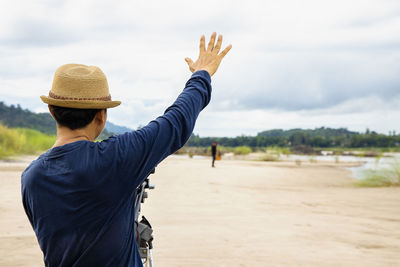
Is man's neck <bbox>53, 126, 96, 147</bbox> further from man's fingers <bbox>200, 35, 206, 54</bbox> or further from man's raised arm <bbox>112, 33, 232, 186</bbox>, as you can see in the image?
man's fingers <bbox>200, 35, 206, 54</bbox>

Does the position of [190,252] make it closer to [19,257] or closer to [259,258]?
[259,258]

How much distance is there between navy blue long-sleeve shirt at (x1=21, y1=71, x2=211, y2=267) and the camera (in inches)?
66.6

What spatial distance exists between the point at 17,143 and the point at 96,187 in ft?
87.9

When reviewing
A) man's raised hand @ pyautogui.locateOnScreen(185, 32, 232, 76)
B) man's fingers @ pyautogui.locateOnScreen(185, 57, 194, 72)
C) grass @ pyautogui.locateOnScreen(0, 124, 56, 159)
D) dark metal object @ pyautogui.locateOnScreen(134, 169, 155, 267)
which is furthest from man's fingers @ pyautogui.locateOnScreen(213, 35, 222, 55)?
grass @ pyautogui.locateOnScreen(0, 124, 56, 159)

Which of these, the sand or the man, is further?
the sand

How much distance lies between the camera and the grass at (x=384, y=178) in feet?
56.8

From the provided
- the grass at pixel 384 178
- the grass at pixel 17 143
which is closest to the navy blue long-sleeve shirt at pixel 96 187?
the grass at pixel 384 178

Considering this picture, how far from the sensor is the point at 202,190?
1480 cm

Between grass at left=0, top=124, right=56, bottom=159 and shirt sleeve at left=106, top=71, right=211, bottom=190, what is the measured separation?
2419 cm

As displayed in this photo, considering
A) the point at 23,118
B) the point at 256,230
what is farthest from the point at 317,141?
the point at 256,230

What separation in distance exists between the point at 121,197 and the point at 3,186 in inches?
505

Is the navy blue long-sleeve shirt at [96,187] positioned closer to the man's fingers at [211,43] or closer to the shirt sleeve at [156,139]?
the shirt sleeve at [156,139]

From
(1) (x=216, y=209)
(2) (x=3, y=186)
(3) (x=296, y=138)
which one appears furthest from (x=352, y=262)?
(3) (x=296, y=138)

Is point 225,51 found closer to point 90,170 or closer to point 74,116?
point 74,116
